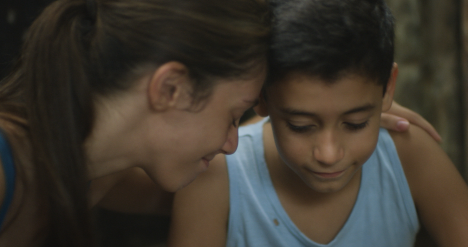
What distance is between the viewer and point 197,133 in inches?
38.9

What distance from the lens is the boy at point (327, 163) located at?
0.98 m

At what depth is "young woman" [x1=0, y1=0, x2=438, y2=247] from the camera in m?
0.88

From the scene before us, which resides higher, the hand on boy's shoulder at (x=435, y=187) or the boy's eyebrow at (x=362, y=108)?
the boy's eyebrow at (x=362, y=108)

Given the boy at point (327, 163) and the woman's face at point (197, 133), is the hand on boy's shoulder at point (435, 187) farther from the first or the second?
the woman's face at point (197, 133)

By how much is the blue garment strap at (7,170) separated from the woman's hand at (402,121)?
3.29 feet

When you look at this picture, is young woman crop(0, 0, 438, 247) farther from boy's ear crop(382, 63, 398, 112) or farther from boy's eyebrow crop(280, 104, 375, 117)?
boy's ear crop(382, 63, 398, 112)

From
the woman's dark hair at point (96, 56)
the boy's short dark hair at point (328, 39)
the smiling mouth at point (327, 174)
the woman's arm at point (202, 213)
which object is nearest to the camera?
the woman's dark hair at point (96, 56)

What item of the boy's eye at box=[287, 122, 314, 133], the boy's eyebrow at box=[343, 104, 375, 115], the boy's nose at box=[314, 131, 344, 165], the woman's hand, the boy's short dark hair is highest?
the boy's short dark hair

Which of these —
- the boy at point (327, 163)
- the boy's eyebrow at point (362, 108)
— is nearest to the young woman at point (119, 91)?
the boy at point (327, 163)

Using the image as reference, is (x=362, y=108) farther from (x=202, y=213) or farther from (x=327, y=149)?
(x=202, y=213)

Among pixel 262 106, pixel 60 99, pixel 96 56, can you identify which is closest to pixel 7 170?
pixel 60 99

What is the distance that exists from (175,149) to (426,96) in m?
1.12

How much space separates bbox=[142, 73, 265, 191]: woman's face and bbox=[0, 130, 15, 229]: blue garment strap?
29 centimetres

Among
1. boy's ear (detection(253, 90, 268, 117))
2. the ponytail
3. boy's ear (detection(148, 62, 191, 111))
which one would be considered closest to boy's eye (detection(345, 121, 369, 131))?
boy's ear (detection(253, 90, 268, 117))
